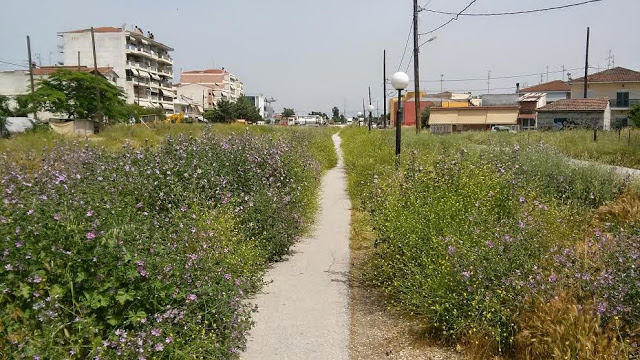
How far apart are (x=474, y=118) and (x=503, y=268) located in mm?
43726

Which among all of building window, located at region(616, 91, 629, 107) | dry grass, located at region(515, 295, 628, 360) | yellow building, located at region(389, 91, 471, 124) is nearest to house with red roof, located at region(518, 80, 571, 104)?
yellow building, located at region(389, 91, 471, 124)

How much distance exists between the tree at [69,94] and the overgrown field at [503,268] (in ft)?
125

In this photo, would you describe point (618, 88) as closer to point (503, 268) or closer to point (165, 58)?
point (503, 268)

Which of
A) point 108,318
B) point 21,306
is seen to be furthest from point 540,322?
point 21,306

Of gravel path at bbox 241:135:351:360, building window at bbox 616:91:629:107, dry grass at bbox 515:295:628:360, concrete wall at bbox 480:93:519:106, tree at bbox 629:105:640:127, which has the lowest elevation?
gravel path at bbox 241:135:351:360

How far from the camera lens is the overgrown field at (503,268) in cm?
319

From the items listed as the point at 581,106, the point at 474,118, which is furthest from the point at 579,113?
the point at 474,118

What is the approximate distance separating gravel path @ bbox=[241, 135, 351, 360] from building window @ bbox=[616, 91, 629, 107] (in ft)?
166

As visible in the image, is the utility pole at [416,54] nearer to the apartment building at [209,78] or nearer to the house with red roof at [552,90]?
the house with red roof at [552,90]

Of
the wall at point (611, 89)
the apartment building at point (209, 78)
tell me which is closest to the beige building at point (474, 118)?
the wall at point (611, 89)

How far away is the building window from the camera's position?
49.0 m

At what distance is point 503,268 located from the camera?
3.82 meters

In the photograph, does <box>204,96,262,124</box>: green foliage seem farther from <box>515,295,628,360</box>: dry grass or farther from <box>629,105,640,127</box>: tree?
<box>515,295,628,360</box>: dry grass

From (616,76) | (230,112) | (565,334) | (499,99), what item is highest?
(616,76)
